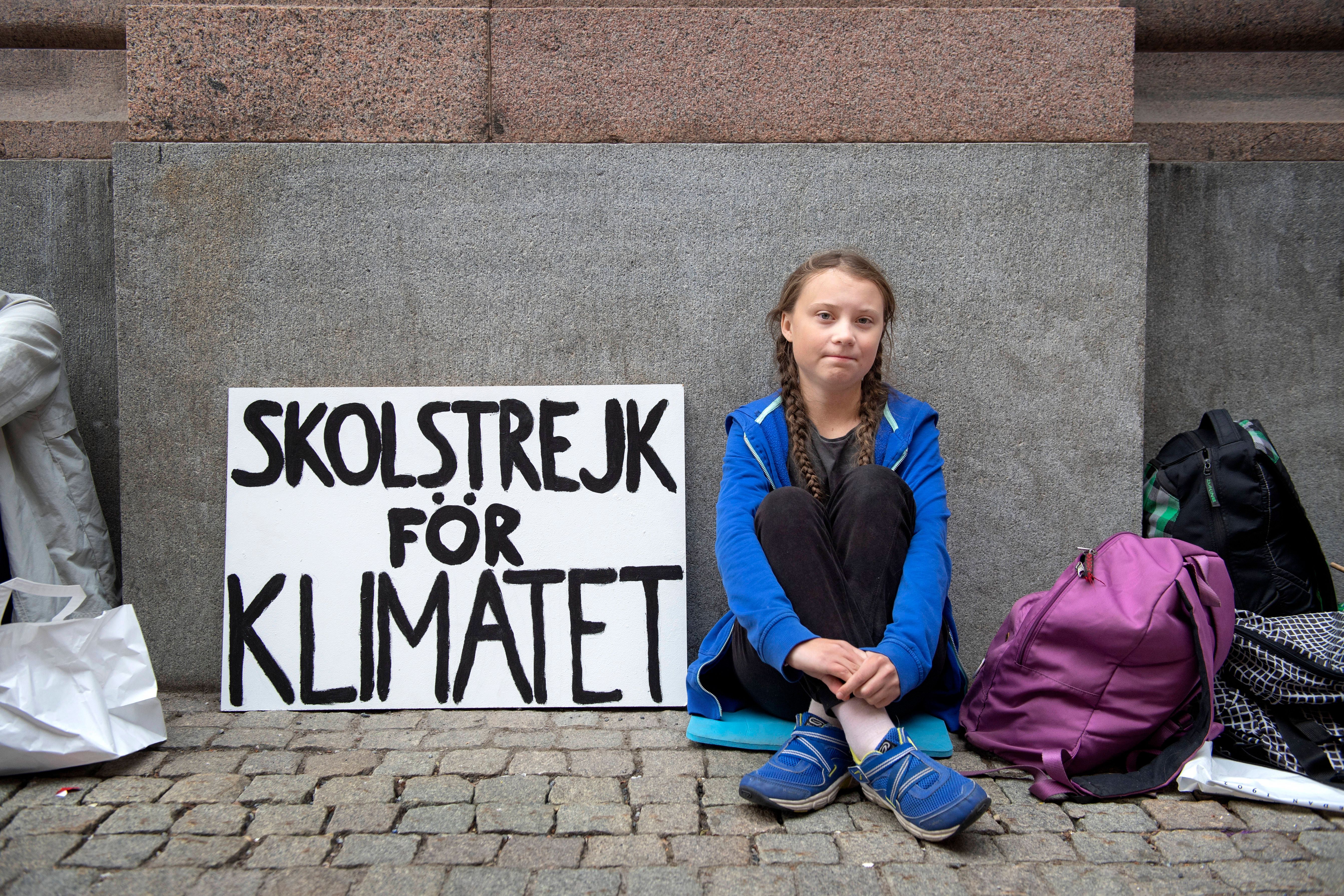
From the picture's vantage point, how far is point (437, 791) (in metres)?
2.16

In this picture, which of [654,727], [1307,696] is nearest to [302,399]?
[654,727]

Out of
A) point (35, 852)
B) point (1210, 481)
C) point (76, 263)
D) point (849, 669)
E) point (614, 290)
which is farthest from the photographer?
point (76, 263)

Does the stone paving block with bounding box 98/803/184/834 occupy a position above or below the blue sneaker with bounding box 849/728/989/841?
below

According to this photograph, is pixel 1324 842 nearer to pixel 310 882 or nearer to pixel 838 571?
pixel 838 571

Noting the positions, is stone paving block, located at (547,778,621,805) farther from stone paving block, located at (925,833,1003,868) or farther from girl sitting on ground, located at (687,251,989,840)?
stone paving block, located at (925,833,1003,868)

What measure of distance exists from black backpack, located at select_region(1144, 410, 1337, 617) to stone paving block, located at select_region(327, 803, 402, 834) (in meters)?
2.26

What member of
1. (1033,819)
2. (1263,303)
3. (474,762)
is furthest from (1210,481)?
(474,762)

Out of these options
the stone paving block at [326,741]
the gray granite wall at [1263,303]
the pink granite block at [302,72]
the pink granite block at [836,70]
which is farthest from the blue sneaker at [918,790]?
the pink granite block at [302,72]

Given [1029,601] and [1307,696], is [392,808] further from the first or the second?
[1307,696]

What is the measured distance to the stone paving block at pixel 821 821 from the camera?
6.48 feet

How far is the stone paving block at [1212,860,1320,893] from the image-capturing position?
5.79 feet

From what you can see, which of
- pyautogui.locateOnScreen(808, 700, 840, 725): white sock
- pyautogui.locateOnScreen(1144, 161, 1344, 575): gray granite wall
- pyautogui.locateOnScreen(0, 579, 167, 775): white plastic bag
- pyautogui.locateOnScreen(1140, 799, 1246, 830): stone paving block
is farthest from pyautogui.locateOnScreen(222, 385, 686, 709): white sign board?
pyautogui.locateOnScreen(1144, 161, 1344, 575): gray granite wall

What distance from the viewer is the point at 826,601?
6.92 ft

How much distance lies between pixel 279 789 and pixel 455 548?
2.84ft
